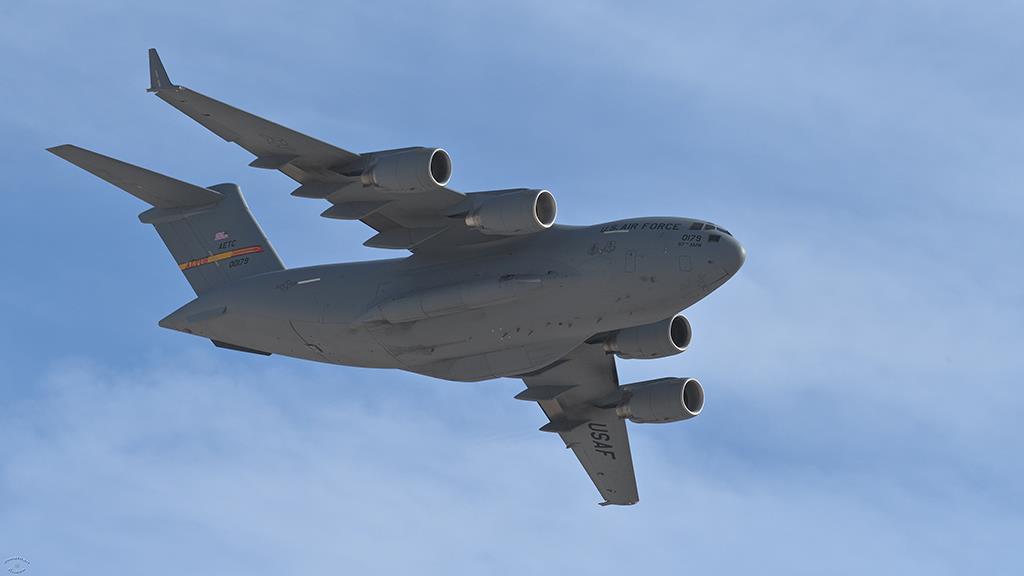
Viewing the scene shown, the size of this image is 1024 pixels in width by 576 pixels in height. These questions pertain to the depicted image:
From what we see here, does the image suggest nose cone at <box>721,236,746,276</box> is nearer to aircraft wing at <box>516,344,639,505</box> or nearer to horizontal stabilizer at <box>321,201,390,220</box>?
horizontal stabilizer at <box>321,201,390,220</box>

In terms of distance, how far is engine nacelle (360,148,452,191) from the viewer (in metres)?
19.6

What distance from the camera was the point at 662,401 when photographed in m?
24.5

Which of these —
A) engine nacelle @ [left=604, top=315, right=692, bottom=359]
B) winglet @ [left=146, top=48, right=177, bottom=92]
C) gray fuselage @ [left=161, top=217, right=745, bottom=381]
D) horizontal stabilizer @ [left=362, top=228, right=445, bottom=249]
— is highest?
winglet @ [left=146, top=48, right=177, bottom=92]

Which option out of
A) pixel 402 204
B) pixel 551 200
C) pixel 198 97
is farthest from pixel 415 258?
pixel 198 97

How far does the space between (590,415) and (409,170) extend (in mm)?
7070

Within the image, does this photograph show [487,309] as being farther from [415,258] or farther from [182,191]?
[182,191]

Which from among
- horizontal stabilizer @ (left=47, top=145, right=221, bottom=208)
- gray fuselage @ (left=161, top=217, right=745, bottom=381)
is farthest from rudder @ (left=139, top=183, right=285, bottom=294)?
gray fuselage @ (left=161, top=217, right=745, bottom=381)

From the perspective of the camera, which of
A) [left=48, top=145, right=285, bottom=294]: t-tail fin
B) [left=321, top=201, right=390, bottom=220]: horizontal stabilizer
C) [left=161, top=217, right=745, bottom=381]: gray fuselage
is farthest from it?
[left=48, top=145, right=285, bottom=294]: t-tail fin

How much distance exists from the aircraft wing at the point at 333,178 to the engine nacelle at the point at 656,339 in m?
3.07

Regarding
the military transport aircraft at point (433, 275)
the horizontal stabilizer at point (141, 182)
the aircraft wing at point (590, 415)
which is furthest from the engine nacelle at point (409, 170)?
the aircraft wing at point (590, 415)

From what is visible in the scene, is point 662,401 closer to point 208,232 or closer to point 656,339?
point 656,339

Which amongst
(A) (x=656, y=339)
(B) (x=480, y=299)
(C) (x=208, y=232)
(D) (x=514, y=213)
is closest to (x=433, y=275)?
(B) (x=480, y=299)

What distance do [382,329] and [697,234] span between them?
14.8ft

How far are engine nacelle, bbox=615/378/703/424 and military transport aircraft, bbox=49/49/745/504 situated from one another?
22 millimetres
